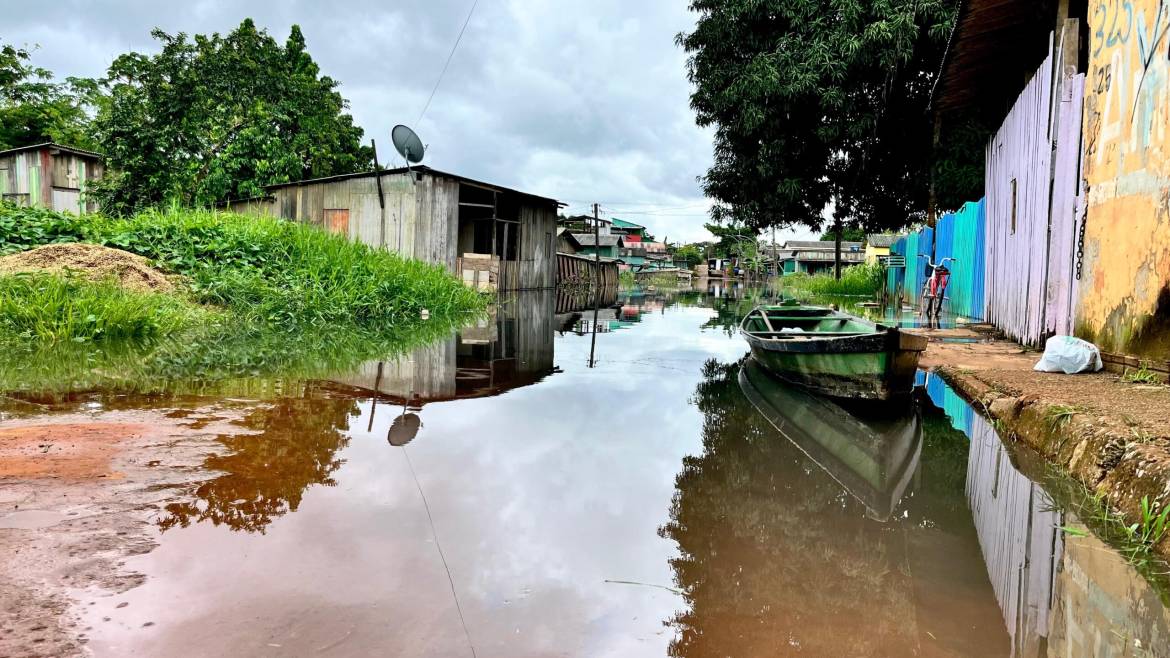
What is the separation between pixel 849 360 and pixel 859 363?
9 centimetres

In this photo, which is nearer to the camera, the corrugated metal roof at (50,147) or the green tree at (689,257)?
the corrugated metal roof at (50,147)

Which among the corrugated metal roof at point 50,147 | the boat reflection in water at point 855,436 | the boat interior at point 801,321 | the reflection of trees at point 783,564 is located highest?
the corrugated metal roof at point 50,147

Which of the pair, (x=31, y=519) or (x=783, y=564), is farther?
(x=783, y=564)

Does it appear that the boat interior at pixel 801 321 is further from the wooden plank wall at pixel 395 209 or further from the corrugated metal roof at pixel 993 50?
the wooden plank wall at pixel 395 209

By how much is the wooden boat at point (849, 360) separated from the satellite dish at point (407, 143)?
438 inches

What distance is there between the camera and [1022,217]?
8.90 metres

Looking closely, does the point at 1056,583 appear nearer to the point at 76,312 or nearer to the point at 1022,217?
the point at 1022,217

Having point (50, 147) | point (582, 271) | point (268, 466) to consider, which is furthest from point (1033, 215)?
point (582, 271)

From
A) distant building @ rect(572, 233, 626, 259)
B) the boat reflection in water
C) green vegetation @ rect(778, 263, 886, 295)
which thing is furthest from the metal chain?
distant building @ rect(572, 233, 626, 259)

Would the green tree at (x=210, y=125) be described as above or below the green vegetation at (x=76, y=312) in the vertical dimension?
above

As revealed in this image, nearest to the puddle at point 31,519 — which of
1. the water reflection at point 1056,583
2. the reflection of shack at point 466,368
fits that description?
the reflection of shack at point 466,368

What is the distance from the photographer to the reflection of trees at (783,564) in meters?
2.45

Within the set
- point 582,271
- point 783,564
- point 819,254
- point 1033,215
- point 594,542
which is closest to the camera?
point 783,564

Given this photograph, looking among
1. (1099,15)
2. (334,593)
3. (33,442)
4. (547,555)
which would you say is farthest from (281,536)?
(1099,15)
